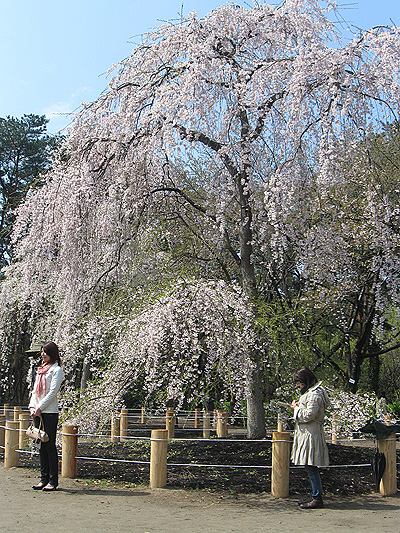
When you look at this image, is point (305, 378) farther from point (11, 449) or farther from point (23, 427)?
point (23, 427)

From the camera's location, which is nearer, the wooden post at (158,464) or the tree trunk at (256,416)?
the wooden post at (158,464)

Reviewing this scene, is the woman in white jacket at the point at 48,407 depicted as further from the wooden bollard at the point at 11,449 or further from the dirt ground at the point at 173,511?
the wooden bollard at the point at 11,449

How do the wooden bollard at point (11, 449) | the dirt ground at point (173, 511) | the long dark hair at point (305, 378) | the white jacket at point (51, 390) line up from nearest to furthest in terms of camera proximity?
the dirt ground at point (173, 511) → the long dark hair at point (305, 378) → the white jacket at point (51, 390) → the wooden bollard at point (11, 449)

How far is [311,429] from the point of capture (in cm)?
621

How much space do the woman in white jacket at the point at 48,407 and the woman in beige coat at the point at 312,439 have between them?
2.87m

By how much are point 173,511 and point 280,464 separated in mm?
1489

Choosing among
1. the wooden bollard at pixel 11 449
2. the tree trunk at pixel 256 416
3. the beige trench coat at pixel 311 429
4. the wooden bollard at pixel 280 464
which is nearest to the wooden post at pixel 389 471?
the wooden bollard at pixel 280 464

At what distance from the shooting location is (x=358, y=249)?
13914mm

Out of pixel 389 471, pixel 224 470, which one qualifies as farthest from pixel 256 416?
pixel 389 471

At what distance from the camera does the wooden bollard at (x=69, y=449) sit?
783cm

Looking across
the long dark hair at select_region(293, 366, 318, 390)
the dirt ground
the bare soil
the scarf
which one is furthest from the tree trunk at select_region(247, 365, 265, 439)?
the scarf

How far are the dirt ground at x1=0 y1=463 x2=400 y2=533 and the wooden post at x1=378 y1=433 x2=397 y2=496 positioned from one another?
133mm

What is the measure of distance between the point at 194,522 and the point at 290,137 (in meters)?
5.45

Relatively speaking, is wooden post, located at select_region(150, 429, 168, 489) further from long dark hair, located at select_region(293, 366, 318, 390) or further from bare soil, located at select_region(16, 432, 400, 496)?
long dark hair, located at select_region(293, 366, 318, 390)
